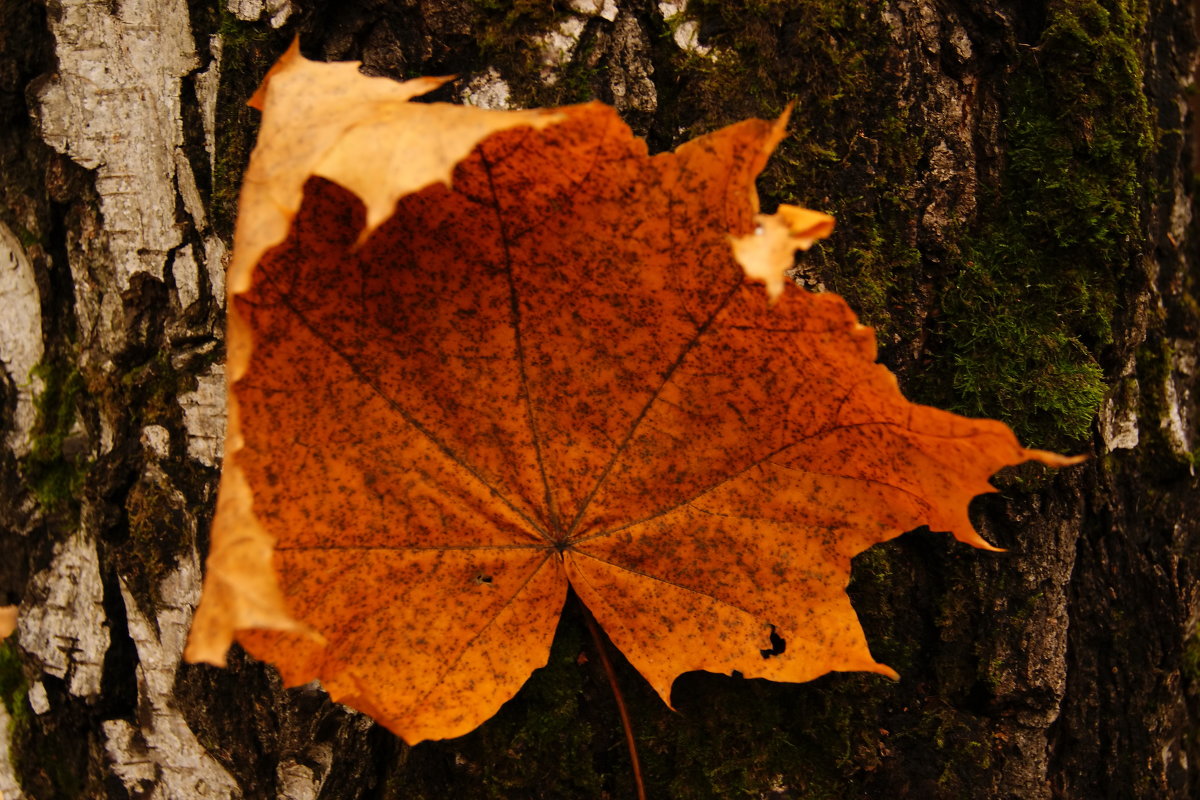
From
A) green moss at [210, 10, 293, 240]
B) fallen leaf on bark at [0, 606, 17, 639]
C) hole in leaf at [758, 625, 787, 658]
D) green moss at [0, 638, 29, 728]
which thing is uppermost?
green moss at [210, 10, 293, 240]

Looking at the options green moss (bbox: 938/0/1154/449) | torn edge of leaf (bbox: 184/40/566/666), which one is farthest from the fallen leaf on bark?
green moss (bbox: 938/0/1154/449)

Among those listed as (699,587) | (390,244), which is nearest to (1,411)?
(390,244)

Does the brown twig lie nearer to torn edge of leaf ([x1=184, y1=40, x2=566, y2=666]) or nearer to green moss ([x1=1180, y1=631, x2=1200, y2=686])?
torn edge of leaf ([x1=184, y1=40, x2=566, y2=666])

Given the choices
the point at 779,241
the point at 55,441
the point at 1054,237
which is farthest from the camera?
the point at 55,441

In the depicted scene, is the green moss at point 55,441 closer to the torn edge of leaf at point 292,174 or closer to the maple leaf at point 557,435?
the maple leaf at point 557,435

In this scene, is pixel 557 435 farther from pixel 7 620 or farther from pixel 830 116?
pixel 7 620

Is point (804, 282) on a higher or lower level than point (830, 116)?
lower

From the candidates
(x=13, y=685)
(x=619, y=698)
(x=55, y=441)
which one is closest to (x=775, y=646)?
(x=619, y=698)
